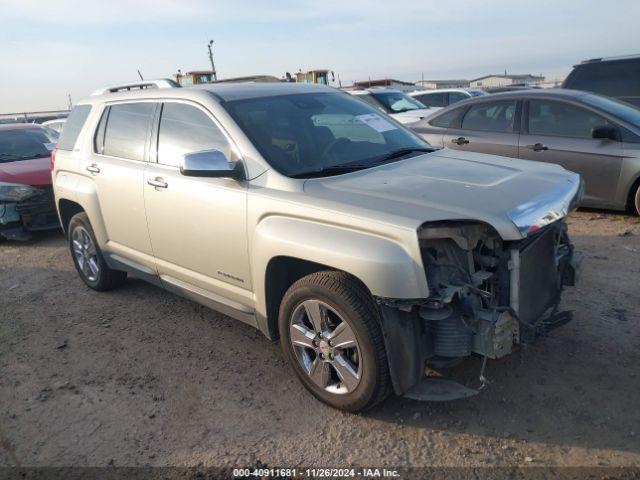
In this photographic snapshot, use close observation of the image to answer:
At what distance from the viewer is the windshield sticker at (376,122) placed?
4207 millimetres

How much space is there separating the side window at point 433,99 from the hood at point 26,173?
36.4ft

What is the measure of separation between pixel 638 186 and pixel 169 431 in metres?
5.78

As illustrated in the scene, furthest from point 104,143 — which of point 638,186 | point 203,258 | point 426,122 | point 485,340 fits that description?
point 638,186

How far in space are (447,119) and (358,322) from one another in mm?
5637

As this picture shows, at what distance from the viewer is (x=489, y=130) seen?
735 cm

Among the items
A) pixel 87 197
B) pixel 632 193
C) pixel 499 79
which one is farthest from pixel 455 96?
pixel 499 79

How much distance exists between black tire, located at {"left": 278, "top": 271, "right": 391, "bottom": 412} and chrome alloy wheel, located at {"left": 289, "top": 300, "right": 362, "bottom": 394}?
0.04m

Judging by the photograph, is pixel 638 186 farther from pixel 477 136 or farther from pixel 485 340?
pixel 485 340

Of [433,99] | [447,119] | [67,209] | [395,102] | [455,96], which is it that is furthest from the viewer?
[433,99]

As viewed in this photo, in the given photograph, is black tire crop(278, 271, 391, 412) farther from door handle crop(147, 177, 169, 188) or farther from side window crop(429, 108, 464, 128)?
side window crop(429, 108, 464, 128)

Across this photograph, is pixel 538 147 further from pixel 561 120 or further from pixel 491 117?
pixel 491 117

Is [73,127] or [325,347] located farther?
[73,127]

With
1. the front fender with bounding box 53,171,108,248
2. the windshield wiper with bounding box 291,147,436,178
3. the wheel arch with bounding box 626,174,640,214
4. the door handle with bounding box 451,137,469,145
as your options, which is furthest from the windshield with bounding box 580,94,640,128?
the front fender with bounding box 53,171,108,248

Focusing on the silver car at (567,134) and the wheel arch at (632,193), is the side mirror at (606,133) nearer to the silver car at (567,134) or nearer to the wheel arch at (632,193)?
the silver car at (567,134)
